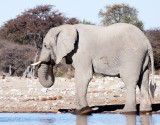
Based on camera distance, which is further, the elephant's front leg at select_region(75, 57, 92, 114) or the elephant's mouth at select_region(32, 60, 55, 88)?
the elephant's mouth at select_region(32, 60, 55, 88)

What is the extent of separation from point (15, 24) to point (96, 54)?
24.5m

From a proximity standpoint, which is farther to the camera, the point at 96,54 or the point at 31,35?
the point at 31,35

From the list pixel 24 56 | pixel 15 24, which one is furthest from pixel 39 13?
pixel 24 56

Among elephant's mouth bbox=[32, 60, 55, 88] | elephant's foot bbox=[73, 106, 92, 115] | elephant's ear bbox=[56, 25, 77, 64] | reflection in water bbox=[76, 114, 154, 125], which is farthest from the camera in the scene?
elephant's mouth bbox=[32, 60, 55, 88]

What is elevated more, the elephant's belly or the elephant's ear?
the elephant's ear

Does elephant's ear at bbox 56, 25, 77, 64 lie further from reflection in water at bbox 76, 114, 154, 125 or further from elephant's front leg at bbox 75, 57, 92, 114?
reflection in water at bbox 76, 114, 154, 125

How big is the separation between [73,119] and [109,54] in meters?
1.83

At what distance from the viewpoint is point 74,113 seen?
1119cm

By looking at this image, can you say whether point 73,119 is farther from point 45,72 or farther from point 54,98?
point 54,98

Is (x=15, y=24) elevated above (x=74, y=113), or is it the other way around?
(x=15, y=24)

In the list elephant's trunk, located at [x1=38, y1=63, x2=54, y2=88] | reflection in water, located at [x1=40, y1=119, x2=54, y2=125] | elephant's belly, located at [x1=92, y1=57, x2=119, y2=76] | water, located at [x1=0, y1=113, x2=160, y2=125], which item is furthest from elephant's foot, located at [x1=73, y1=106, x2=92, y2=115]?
reflection in water, located at [x1=40, y1=119, x2=54, y2=125]

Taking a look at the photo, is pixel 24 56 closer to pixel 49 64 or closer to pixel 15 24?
pixel 15 24

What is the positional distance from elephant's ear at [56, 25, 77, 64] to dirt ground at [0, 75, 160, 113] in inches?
48.5

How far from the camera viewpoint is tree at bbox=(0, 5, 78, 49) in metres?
34.6
